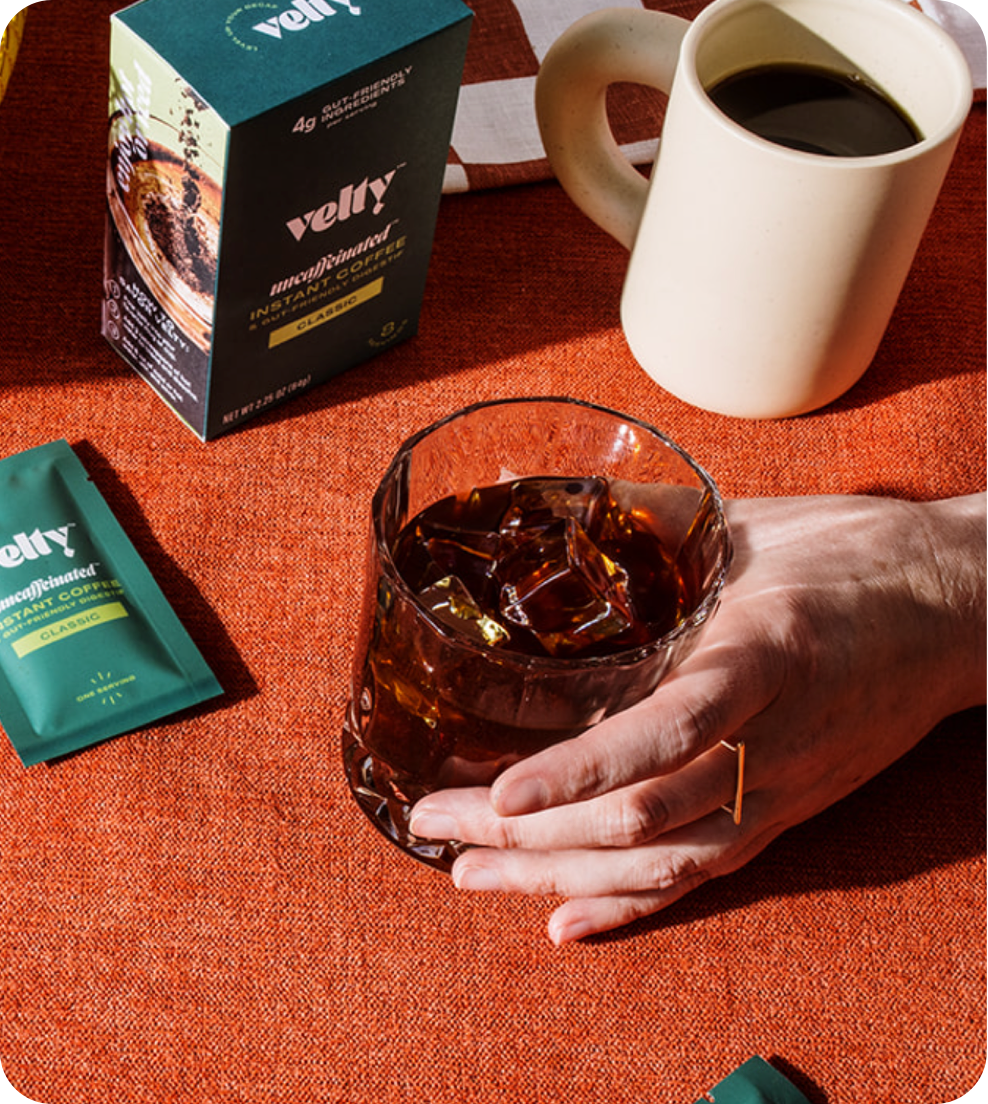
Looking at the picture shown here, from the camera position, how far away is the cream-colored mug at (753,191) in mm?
619

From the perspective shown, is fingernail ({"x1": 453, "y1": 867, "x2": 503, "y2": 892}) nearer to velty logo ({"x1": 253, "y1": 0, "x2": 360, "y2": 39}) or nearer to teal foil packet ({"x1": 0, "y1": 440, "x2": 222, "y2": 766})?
teal foil packet ({"x1": 0, "y1": 440, "x2": 222, "y2": 766})

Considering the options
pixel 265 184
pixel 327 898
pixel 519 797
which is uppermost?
pixel 265 184

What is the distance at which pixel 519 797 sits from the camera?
484 millimetres

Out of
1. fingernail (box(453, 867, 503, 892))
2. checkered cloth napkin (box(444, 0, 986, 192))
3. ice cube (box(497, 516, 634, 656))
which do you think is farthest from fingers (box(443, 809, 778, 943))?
checkered cloth napkin (box(444, 0, 986, 192))

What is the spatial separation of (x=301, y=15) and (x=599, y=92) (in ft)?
0.64

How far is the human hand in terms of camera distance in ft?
1.70

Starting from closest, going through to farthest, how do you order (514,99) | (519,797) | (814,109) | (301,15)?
(519,797), (301,15), (814,109), (514,99)

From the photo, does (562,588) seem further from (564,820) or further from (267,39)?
(267,39)

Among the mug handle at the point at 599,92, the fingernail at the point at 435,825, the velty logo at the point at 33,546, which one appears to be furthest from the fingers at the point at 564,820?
the mug handle at the point at 599,92

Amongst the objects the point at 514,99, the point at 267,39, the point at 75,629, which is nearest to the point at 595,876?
the point at 75,629

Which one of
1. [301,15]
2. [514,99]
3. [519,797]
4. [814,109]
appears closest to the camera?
[519,797]

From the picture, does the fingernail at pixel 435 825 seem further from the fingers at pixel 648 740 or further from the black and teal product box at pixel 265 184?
the black and teal product box at pixel 265 184

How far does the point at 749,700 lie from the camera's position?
1.83 ft

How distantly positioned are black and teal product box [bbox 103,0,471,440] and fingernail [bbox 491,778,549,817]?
30 centimetres
